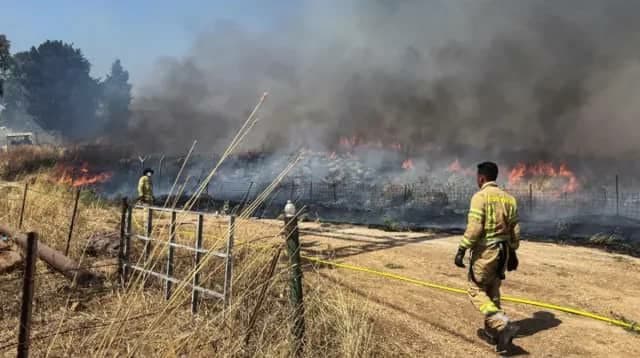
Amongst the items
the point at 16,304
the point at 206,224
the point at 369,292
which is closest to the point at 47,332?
the point at 16,304

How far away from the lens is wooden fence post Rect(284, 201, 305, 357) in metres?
3.88

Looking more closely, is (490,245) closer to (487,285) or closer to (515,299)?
(487,285)

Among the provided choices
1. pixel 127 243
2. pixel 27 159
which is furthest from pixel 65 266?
pixel 27 159

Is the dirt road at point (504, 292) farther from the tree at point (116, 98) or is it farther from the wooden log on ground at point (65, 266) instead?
the tree at point (116, 98)

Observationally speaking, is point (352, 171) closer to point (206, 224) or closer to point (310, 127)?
point (310, 127)

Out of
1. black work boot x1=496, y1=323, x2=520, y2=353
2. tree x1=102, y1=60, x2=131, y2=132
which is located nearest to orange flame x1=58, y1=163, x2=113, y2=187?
tree x1=102, y1=60, x2=131, y2=132

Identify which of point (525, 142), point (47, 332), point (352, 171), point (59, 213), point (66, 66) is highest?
point (66, 66)

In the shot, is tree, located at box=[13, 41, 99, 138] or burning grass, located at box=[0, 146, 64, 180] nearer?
burning grass, located at box=[0, 146, 64, 180]

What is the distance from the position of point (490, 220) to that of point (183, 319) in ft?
10.1

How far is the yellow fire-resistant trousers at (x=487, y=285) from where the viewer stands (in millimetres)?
4676

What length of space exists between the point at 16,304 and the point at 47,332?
1052mm

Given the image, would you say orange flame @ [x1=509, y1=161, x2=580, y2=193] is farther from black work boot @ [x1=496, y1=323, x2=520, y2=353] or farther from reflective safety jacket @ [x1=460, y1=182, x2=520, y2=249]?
black work boot @ [x1=496, y1=323, x2=520, y2=353]

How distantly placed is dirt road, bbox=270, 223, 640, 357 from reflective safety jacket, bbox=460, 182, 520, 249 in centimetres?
106

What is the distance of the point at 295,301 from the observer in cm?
400
